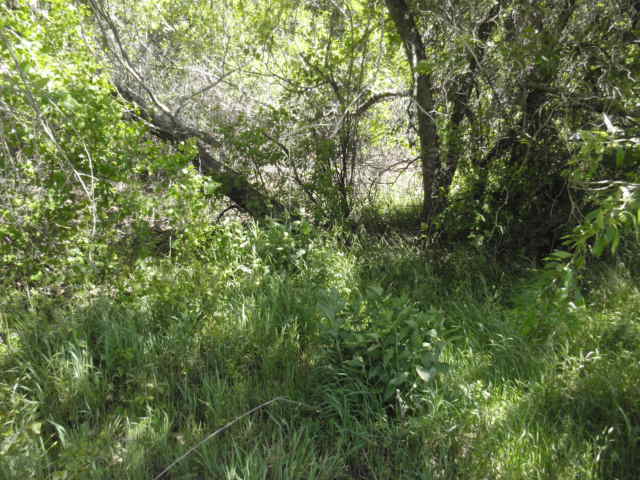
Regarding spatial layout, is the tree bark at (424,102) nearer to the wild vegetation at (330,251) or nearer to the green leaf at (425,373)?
the wild vegetation at (330,251)

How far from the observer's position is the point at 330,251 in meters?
4.11

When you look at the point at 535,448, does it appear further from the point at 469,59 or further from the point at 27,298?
the point at 27,298

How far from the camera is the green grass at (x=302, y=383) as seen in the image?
209 cm

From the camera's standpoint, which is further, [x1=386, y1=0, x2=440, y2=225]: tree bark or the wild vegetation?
[x1=386, y1=0, x2=440, y2=225]: tree bark

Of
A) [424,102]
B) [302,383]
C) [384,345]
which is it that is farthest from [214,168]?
[384,345]

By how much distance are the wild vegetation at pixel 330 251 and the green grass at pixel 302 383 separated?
0.02 metres

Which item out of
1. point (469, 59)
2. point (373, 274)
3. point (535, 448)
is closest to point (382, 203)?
point (373, 274)

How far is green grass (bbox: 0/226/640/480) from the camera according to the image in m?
2.09

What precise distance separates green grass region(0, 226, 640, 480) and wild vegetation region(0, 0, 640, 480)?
0.6 inches

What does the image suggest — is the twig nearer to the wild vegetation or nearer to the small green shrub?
the wild vegetation

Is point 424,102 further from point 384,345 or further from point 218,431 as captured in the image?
point 218,431

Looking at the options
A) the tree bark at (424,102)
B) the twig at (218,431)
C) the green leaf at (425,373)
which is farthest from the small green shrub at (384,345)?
the tree bark at (424,102)

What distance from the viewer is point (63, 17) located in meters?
3.76

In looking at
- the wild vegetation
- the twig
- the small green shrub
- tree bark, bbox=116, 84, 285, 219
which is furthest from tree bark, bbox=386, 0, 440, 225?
the twig
